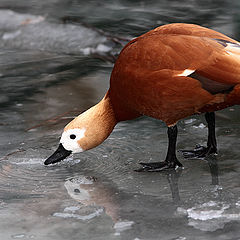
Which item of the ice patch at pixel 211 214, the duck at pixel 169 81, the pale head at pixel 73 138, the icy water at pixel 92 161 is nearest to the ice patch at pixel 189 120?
the icy water at pixel 92 161

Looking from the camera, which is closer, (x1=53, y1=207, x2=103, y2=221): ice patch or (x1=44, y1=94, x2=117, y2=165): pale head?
(x1=53, y1=207, x2=103, y2=221): ice patch

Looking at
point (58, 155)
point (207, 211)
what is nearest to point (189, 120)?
point (58, 155)

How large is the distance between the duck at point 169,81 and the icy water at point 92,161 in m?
0.23

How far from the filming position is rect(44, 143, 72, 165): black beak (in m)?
4.50

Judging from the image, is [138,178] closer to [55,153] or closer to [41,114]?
[55,153]

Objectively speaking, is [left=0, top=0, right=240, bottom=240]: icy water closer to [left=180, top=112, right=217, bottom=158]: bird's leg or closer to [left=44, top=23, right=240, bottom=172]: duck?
[left=180, top=112, right=217, bottom=158]: bird's leg

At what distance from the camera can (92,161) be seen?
4.65 m

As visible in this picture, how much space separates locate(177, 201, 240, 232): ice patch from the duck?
2.41 feet

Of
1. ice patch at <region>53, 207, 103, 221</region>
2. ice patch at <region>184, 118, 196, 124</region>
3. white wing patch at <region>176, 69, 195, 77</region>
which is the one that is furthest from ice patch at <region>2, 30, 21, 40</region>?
ice patch at <region>53, 207, 103, 221</region>

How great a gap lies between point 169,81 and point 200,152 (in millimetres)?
761

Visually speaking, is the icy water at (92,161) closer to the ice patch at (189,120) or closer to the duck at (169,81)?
the ice patch at (189,120)

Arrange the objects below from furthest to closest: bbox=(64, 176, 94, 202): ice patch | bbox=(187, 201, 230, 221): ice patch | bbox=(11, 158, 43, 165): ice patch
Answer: bbox=(11, 158, 43, 165): ice patch < bbox=(64, 176, 94, 202): ice patch < bbox=(187, 201, 230, 221): ice patch

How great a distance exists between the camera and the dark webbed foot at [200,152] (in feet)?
15.2

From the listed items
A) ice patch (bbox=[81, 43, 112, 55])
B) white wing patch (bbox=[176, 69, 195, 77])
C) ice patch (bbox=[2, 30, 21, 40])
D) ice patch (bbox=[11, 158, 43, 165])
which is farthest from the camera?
ice patch (bbox=[2, 30, 21, 40])
